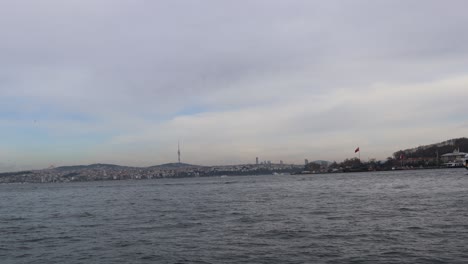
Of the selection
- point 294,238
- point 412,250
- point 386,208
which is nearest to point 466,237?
point 412,250

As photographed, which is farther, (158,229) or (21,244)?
(158,229)

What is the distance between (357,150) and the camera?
195500 millimetres

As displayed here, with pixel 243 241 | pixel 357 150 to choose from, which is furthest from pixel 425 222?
pixel 357 150

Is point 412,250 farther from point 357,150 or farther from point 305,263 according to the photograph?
point 357,150

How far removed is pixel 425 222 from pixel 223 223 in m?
11.5

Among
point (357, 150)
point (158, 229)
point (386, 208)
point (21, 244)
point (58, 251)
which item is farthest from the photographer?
point (357, 150)

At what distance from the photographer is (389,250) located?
17359mm

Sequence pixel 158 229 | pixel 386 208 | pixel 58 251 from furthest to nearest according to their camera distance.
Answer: pixel 386 208 < pixel 158 229 < pixel 58 251

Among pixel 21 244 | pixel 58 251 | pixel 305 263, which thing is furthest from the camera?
pixel 21 244

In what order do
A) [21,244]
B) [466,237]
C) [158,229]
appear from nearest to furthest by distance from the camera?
[466,237], [21,244], [158,229]

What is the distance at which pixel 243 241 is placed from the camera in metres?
20.5

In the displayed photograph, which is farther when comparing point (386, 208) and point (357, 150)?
point (357, 150)

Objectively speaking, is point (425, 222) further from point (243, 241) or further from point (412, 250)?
point (243, 241)

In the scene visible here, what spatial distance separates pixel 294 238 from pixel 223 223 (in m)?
7.25
